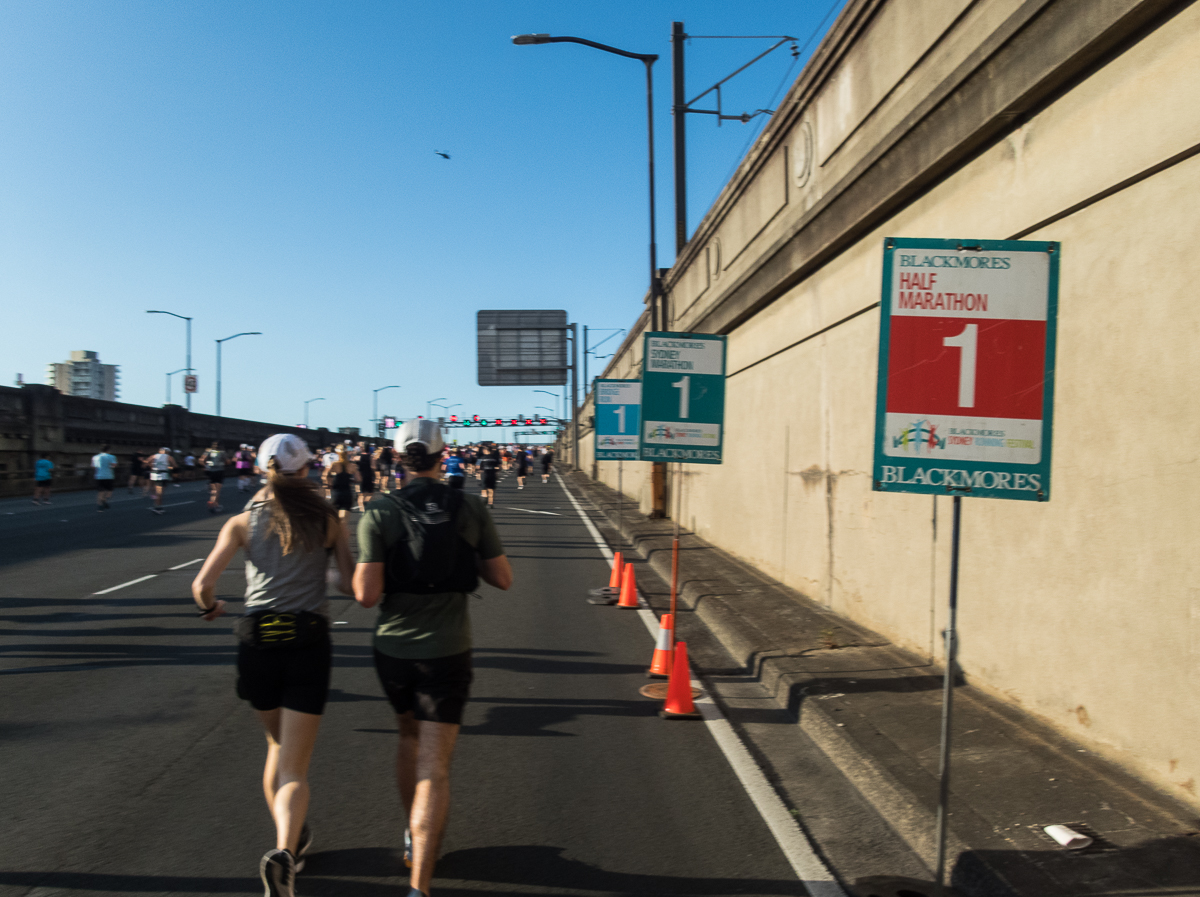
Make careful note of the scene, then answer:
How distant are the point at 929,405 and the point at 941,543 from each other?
11.2 feet

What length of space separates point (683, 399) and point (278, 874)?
7.15 meters

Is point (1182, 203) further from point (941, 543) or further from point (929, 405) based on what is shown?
point (941, 543)

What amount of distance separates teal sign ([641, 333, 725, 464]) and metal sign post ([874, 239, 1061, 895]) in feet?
19.0

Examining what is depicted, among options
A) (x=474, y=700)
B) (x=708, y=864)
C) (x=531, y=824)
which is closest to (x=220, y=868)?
(x=531, y=824)

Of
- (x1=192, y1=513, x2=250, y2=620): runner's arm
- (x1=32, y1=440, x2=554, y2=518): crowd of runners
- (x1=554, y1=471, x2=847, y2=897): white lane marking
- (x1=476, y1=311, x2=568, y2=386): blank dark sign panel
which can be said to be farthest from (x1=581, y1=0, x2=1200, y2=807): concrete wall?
(x1=476, y1=311, x2=568, y2=386): blank dark sign panel

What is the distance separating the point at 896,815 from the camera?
4.54 metres

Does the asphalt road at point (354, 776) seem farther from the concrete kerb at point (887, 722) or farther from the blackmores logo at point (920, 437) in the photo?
the blackmores logo at point (920, 437)

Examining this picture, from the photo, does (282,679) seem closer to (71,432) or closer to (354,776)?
(354,776)

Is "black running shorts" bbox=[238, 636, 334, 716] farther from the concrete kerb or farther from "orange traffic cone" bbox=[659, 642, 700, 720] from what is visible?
"orange traffic cone" bbox=[659, 642, 700, 720]

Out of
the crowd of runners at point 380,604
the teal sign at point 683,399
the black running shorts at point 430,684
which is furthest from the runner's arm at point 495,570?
the teal sign at point 683,399

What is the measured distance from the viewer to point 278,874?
3428mm

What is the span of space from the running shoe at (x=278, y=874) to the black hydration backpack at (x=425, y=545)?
1.04 meters

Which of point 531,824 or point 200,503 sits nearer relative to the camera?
point 531,824

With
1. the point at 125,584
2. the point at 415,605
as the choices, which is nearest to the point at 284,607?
the point at 415,605
